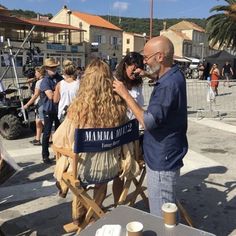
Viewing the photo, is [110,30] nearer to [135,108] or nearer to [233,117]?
[233,117]

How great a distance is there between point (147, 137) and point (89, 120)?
61 cm

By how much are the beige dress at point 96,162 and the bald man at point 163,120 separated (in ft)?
1.76

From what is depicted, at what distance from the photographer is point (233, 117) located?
11.6 m

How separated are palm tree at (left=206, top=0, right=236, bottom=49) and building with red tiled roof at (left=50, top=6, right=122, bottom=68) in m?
24.8

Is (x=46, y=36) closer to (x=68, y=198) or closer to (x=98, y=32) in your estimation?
(x=98, y=32)

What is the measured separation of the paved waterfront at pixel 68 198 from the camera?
430 cm

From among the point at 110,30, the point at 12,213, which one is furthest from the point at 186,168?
the point at 110,30

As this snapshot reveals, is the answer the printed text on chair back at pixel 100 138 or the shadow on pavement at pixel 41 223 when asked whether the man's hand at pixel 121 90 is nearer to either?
the printed text on chair back at pixel 100 138

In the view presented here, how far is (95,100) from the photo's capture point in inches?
135

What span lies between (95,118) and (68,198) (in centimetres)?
193

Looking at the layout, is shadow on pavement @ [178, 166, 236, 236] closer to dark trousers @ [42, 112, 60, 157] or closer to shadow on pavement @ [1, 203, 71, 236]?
shadow on pavement @ [1, 203, 71, 236]

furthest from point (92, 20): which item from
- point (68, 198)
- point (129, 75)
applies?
point (129, 75)

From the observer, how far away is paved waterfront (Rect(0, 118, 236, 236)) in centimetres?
430

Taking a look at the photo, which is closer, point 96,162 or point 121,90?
point 121,90
